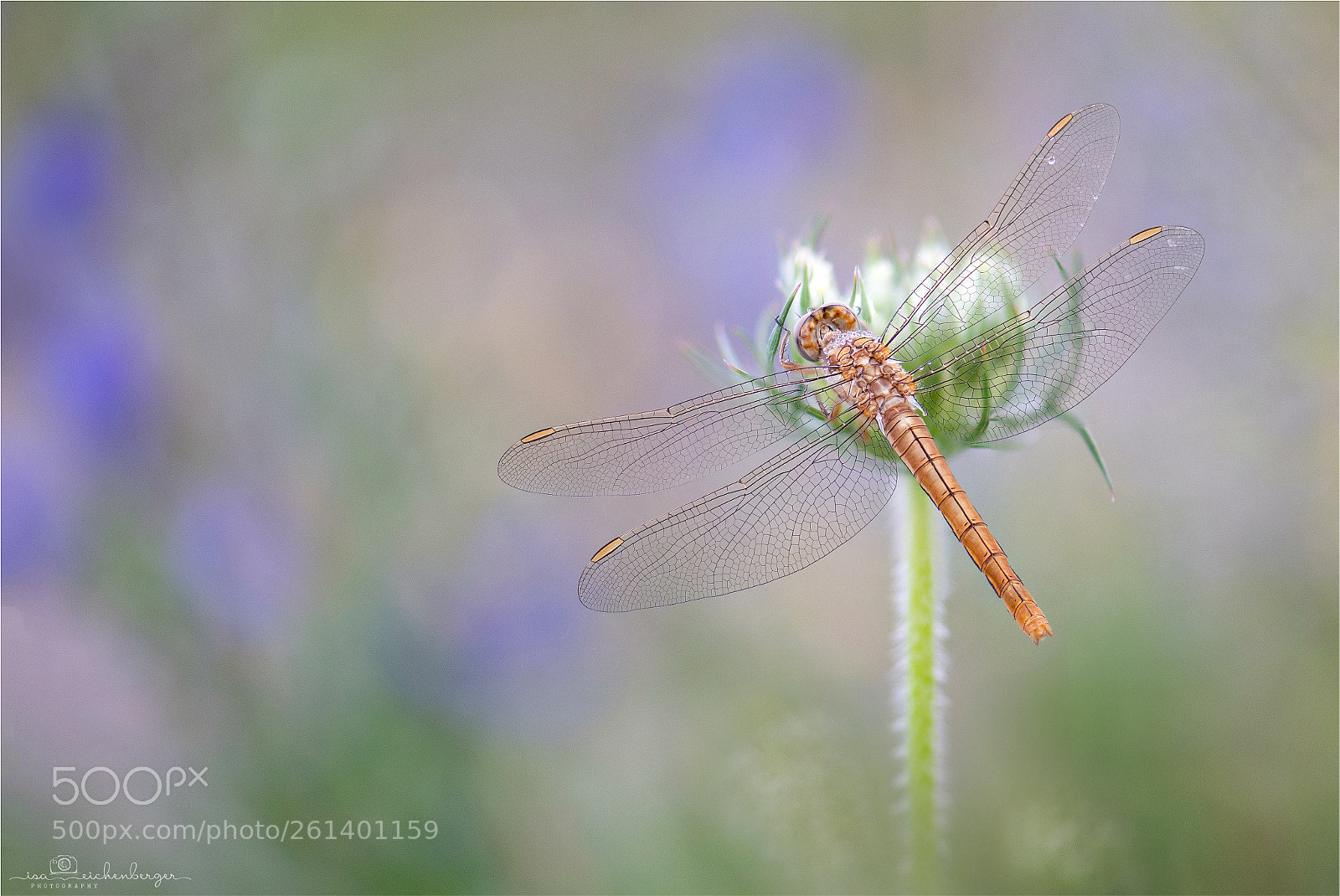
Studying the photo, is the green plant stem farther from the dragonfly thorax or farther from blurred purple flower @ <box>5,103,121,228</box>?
blurred purple flower @ <box>5,103,121,228</box>

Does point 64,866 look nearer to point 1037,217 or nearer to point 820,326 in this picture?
point 820,326

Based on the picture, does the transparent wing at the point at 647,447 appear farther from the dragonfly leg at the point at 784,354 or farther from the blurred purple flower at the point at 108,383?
the blurred purple flower at the point at 108,383

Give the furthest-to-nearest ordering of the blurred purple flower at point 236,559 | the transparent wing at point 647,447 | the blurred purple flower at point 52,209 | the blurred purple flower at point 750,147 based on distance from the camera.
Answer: the blurred purple flower at point 750,147 < the blurred purple flower at point 52,209 < the blurred purple flower at point 236,559 < the transparent wing at point 647,447

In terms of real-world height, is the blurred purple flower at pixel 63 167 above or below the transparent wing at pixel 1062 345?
above

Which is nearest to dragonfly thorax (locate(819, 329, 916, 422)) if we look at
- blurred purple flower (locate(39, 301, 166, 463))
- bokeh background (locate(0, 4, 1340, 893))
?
bokeh background (locate(0, 4, 1340, 893))

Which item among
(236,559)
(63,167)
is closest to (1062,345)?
(236,559)
